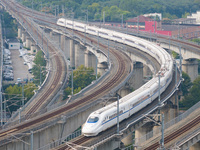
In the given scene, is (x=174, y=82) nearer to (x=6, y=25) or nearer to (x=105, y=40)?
(x=105, y=40)

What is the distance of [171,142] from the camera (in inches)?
2322

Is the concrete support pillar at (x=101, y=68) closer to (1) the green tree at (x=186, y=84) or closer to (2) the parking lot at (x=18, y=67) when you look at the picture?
(1) the green tree at (x=186, y=84)

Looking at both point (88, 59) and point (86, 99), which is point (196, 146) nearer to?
point (86, 99)

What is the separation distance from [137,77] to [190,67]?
703 inches

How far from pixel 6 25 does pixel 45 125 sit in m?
138

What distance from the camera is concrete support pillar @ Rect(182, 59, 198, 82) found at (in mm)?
121375

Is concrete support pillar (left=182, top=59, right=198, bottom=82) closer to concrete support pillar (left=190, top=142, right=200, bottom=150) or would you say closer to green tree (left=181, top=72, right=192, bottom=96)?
green tree (left=181, top=72, right=192, bottom=96)

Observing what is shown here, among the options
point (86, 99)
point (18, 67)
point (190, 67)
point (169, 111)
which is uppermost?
point (86, 99)

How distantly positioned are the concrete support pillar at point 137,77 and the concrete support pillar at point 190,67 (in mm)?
12861

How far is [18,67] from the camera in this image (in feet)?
479

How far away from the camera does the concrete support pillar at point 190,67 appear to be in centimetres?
12138

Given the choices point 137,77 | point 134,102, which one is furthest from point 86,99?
point 137,77

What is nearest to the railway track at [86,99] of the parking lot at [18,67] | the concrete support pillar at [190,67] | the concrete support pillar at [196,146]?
the concrete support pillar at [190,67]

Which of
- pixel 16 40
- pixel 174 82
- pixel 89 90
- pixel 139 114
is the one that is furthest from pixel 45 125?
pixel 16 40
